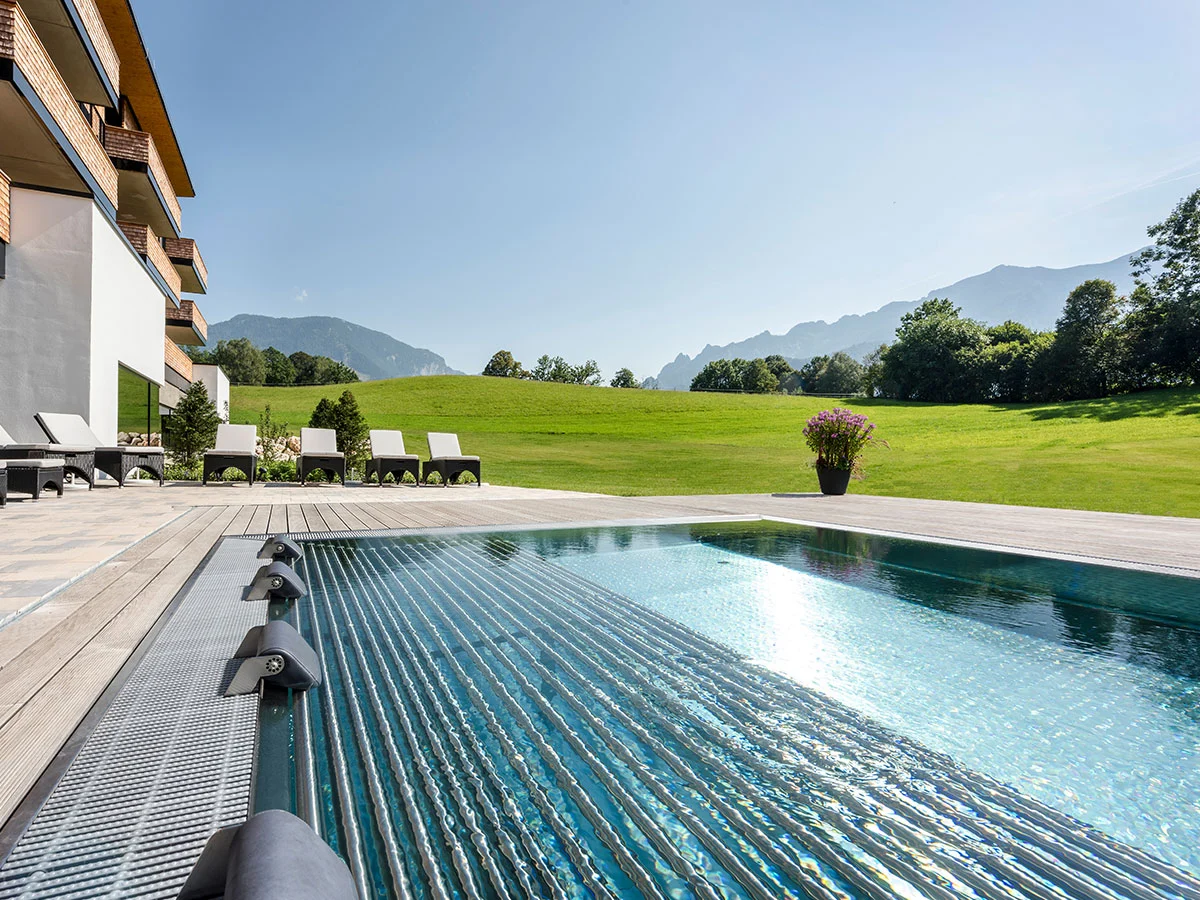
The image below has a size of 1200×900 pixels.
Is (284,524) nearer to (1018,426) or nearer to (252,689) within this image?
(252,689)

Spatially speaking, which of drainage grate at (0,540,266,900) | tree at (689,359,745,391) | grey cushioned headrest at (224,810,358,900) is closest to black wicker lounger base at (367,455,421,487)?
drainage grate at (0,540,266,900)

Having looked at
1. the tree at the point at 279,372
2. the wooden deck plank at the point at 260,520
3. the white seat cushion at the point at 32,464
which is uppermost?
the tree at the point at 279,372

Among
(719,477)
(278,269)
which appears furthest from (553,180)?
(278,269)

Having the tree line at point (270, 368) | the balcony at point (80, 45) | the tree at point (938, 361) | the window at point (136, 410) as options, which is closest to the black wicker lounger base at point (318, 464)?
the window at point (136, 410)

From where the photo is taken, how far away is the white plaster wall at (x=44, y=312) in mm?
8578

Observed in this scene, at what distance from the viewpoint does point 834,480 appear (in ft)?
33.0

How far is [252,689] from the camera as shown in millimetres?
1876

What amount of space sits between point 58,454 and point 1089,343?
127 feet

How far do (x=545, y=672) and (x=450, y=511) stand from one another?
4.78 meters

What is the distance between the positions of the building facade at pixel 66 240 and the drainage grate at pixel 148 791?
939 centimetres

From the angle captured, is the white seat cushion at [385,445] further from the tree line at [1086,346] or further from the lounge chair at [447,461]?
the tree line at [1086,346]

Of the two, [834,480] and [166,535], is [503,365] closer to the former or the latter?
[834,480]

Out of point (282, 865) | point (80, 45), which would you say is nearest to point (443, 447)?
point (80, 45)

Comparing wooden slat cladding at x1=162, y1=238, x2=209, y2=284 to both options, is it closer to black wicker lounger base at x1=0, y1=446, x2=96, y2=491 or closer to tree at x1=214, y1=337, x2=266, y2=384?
black wicker lounger base at x1=0, y1=446, x2=96, y2=491
